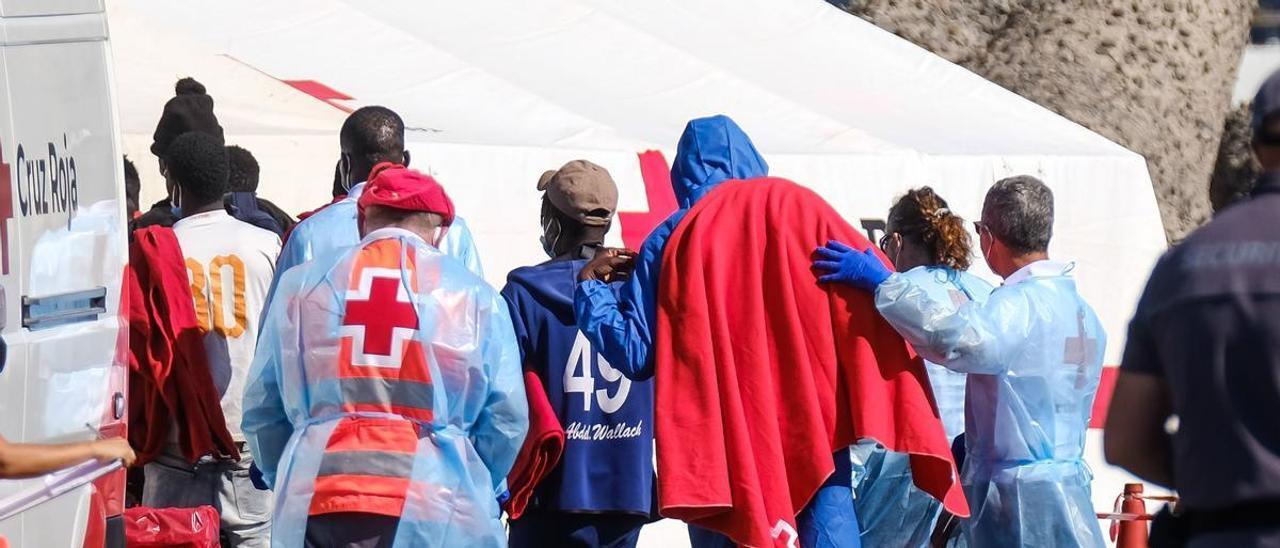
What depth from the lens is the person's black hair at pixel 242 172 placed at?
266 inches

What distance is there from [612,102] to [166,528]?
4.35 metres

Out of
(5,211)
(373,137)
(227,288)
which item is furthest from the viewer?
(227,288)

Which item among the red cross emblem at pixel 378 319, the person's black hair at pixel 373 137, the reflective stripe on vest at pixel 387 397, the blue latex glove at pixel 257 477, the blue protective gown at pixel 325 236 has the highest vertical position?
the person's black hair at pixel 373 137

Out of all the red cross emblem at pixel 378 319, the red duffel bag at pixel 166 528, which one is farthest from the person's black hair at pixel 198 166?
the red cross emblem at pixel 378 319

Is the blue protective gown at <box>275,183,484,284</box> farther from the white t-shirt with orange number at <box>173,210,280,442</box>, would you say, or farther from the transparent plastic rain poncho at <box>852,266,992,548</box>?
the transparent plastic rain poncho at <box>852,266,992,548</box>

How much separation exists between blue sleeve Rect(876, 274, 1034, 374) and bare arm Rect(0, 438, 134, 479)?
2036 mm

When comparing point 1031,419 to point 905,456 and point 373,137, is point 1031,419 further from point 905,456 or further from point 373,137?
point 373,137

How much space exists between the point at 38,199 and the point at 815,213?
204cm

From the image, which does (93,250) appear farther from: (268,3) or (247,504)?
(268,3)

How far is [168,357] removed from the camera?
5703mm

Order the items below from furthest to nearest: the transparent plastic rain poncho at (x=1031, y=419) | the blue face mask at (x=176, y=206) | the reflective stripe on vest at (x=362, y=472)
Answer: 1. the blue face mask at (x=176, y=206)
2. the transparent plastic rain poncho at (x=1031, y=419)
3. the reflective stripe on vest at (x=362, y=472)

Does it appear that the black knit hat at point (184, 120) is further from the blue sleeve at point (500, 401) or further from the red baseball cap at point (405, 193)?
the blue sleeve at point (500, 401)

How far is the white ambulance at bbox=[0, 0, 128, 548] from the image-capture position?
355 centimetres

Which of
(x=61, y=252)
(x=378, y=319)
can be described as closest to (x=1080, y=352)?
(x=378, y=319)
